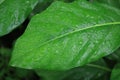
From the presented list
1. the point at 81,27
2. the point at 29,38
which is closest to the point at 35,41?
the point at 29,38

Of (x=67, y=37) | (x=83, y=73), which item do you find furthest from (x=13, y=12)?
(x=83, y=73)

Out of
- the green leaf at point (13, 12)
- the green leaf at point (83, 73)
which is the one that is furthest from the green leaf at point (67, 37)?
the green leaf at point (83, 73)

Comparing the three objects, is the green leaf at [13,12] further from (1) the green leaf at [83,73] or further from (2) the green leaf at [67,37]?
(1) the green leaf at [83,73]

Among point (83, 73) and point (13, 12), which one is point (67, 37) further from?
point (83, 73)

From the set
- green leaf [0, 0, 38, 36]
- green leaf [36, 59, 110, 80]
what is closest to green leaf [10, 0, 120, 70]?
green leaf [0, 0, 38, 36]

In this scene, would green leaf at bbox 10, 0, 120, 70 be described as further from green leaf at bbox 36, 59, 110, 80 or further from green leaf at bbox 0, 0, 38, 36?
green leaf at bbox 36, 59, 110, 80

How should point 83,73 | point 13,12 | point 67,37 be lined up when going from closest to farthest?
point 67,37
point 13,12
point 83,73
